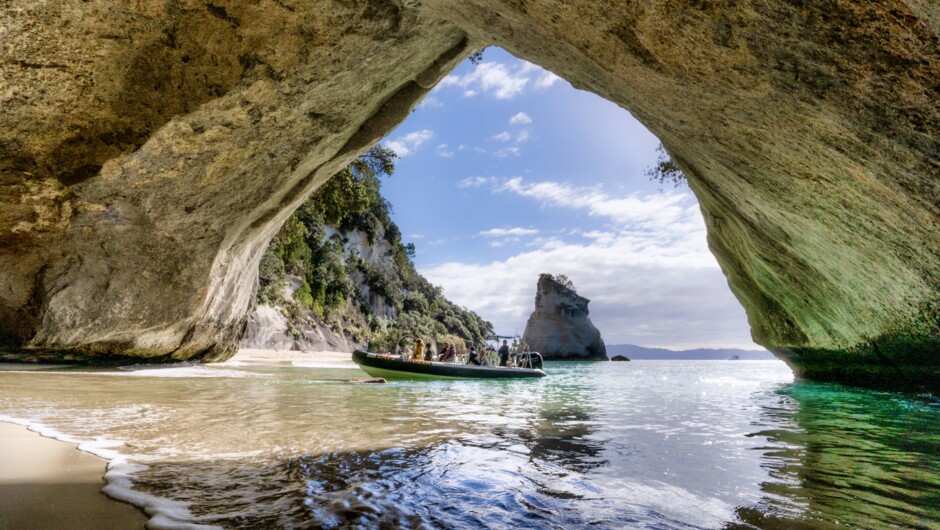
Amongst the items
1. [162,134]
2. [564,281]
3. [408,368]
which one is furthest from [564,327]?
[162,134]

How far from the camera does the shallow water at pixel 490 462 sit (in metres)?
3.08

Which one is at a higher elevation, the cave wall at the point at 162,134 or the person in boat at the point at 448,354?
the cave wall at the point at 162,134

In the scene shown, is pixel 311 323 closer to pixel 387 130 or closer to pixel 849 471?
pixel 387 130

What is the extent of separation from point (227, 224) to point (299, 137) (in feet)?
10.1

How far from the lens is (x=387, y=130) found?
1250 centimetres

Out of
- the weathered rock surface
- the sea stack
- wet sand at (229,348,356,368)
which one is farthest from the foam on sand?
the sea stack

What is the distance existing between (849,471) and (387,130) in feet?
36.6

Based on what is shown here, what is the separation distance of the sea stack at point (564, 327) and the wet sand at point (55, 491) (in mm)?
64469

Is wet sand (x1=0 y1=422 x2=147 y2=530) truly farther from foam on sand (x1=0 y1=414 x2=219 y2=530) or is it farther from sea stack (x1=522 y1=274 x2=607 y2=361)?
sea stack (x1=522 y1=274 x2=607 y2=361)

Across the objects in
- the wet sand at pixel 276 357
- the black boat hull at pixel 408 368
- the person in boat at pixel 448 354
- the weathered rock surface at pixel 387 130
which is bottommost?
the wet sand at pixel 276 357

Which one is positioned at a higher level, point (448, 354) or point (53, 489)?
point (448, 354)

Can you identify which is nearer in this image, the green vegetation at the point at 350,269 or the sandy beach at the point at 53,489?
the sandy beach at the point at 53,489

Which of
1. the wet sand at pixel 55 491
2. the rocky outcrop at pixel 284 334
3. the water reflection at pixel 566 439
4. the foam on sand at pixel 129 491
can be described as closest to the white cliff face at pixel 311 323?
the rocky outcrop at pixel 284 334

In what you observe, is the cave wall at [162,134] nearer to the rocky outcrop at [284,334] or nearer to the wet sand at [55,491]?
the wet sand at [55,491]
